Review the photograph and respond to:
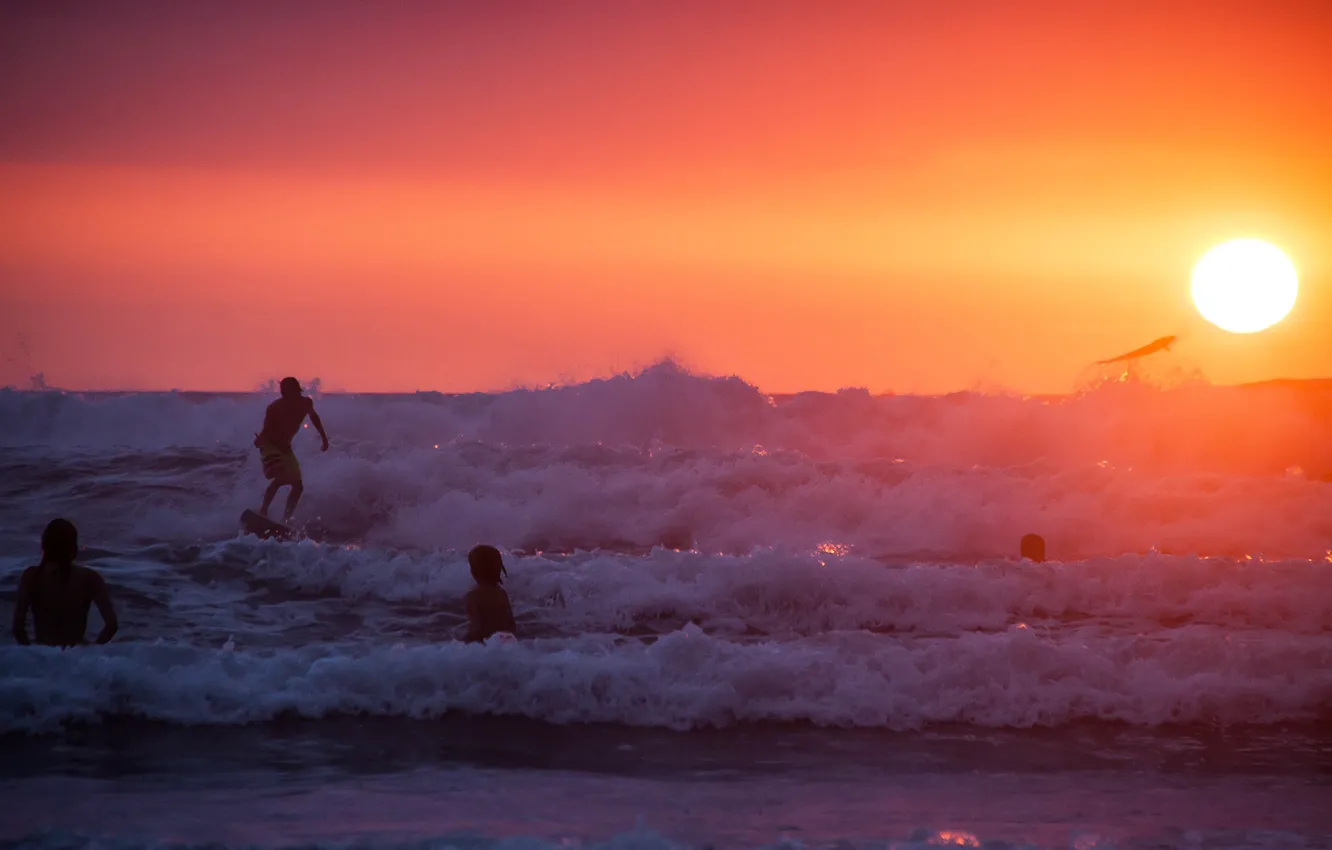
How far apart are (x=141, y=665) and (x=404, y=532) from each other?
8062 mm

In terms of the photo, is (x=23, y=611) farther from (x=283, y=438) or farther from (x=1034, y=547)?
(x=1034, y=547)

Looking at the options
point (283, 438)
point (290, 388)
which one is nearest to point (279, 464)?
point (283, 438)

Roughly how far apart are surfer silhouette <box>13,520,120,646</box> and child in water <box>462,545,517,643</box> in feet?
7.31

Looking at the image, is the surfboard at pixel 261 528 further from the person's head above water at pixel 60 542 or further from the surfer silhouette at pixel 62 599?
the person's head above water at pixel 60 542

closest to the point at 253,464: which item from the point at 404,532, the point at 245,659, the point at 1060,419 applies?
the point at 404,532

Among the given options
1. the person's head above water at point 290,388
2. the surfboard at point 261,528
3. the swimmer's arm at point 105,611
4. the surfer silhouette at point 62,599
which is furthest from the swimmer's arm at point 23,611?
the person's head above water at point 290,388

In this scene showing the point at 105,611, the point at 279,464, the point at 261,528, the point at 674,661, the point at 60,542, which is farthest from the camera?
the point at 279,464

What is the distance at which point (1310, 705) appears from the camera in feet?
24.4

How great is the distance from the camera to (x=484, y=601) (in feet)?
25.4

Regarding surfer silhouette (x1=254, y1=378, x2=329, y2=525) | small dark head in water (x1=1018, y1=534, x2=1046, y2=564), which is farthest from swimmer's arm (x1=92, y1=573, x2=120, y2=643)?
small dark head in water (x1=1018, y1=534, x2=1046, y2=564)

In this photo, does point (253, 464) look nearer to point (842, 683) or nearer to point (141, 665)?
point (141, 665)

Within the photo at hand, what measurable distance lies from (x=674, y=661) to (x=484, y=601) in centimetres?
138

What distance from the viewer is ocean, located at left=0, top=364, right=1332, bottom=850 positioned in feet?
18.0

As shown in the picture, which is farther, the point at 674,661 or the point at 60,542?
the point at 674,661
